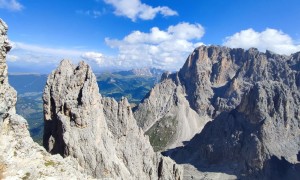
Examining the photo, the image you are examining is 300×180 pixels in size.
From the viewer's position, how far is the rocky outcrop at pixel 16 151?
136 feet

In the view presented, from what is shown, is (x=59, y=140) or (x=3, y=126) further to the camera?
(x=59, y=140)

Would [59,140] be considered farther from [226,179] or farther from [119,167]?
[226,179]

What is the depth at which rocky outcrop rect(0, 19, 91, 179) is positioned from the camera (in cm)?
4150

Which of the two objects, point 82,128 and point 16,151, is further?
→ point 82,128

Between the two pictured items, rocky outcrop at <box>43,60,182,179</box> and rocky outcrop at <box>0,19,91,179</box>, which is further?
rocky outcrop at <box>43,60,182,179</box>

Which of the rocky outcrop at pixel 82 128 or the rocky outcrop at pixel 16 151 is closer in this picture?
the rocky outcrop at pixel 16 151

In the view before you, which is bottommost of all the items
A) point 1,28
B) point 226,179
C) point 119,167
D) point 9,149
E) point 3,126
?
point 226,179

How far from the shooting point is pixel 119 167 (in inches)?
3435

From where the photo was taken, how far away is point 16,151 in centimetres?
4425

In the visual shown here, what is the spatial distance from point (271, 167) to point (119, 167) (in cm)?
12875

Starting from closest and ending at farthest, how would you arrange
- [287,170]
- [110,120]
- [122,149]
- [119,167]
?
1. [119,167]
2. [122,149]
3. [110,120]
4. [287,170]

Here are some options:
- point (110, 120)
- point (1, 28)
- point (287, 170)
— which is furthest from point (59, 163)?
point (287, 170)

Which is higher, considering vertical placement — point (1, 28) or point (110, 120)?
point (1, 28)

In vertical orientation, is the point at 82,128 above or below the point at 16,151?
below
